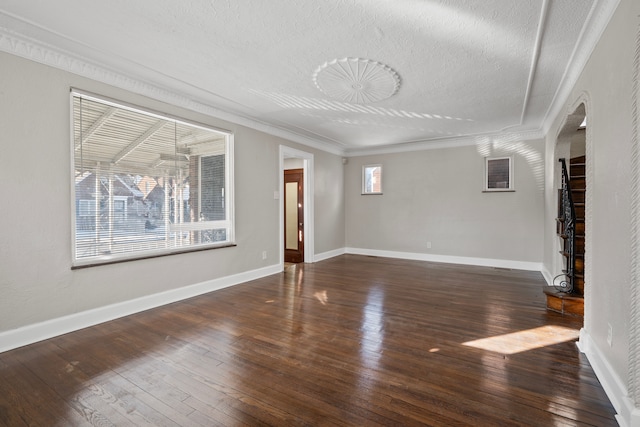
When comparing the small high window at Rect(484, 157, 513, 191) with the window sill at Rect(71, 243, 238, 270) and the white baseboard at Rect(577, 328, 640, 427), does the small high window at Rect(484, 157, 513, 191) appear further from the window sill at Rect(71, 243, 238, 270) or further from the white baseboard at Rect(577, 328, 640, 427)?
the window sill at Rect(71, 243, 238, 270)

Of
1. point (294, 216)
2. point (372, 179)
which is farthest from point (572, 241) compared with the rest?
point (294, 216)

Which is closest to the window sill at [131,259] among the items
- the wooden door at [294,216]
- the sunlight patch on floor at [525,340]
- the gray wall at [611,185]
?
the wooden door at [294,216]

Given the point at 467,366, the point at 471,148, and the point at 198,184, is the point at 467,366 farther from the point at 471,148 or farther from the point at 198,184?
the point at 471,148

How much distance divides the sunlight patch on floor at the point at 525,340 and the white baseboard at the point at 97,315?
3.38 meters

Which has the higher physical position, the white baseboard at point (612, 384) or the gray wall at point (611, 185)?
the gray wall at point (611, 185)

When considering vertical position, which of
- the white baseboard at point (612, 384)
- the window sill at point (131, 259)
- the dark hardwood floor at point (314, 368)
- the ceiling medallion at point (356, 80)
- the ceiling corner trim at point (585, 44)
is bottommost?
the dark hardwood floor at point (314, 368)

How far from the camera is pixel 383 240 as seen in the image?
743 centimetres

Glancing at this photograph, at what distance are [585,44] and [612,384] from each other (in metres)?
2.68

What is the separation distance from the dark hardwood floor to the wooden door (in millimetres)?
2996

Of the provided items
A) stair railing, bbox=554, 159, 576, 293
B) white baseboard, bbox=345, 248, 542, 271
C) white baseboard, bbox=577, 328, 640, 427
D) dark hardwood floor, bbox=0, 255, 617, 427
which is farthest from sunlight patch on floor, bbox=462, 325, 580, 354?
white baseboard, bbox=345, 248, 542, 271

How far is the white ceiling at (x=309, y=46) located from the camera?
88.7 inches

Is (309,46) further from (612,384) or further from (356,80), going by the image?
(612,384)

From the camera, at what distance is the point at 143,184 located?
3650 mm

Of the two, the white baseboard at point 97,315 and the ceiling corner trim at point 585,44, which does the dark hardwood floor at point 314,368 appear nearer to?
the white baseboard at point 97,315
